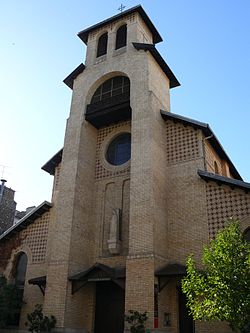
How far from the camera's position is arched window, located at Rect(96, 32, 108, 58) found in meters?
23.2

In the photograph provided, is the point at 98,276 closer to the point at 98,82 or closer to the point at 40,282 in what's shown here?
the point at 40,282

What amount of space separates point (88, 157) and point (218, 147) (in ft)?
24.2

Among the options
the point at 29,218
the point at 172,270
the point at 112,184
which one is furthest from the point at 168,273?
the point at 29,218

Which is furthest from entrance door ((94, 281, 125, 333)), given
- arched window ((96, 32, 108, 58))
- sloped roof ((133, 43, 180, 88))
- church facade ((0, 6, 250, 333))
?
arched window ((96, 32, 108, 58))

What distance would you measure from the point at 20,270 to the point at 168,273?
10193 mm

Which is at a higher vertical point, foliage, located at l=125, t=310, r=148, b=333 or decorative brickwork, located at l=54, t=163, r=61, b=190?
decorative brickwork, located at l=54, t=163, r=61, b=190

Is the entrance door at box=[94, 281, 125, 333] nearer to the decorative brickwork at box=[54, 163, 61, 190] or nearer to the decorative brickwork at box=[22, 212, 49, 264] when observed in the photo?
the decorative brickwork at box=[22, 212, 49, 264]

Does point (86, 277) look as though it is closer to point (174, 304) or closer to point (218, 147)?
point (174, 304)

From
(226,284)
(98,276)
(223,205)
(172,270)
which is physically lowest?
(226,284)

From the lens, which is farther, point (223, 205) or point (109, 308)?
point (109, 308)

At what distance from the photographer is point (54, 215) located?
65.8 feet

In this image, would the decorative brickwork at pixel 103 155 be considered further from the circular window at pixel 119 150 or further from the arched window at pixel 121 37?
the arched window at pixel 121 37

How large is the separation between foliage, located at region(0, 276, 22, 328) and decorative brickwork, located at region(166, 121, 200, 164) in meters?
10.7

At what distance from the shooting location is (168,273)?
14.0m
